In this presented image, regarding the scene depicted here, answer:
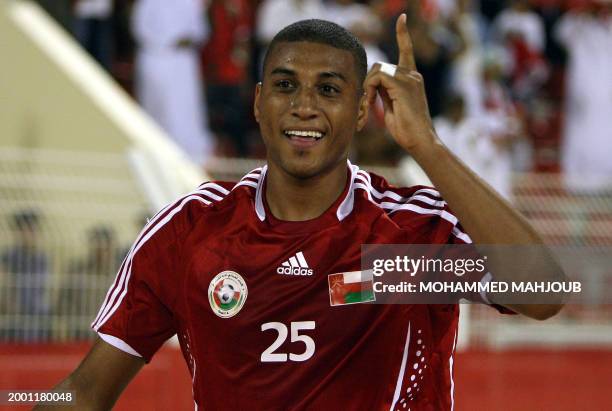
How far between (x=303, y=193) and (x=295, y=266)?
0.22m

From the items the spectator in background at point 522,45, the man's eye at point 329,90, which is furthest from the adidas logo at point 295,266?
the spectator in background at point 522,45

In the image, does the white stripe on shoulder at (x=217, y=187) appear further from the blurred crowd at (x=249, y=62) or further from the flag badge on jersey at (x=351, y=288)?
the blurred crowd at (x=249, y=62)

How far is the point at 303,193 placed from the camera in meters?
3.70

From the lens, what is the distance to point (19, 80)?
419 inches

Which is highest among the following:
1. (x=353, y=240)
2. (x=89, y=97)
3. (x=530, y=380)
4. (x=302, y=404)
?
(x=89, y=97)

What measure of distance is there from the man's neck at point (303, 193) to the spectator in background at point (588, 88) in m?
10.9

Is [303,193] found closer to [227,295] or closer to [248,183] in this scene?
[248,183]

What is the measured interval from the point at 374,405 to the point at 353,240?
0.44 metres

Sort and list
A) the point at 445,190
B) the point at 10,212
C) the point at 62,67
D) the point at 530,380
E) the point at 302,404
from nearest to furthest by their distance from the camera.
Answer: the point at 445,190, the point at 302,404, the point at 10,212, the point at 530,380, the point at 62,67

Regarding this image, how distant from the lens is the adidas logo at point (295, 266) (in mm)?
3590

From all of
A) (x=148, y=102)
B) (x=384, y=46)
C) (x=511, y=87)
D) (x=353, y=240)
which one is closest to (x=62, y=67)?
(x=148, y=102)

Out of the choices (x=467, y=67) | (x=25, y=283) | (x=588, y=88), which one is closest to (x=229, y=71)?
(x=467, y=67)

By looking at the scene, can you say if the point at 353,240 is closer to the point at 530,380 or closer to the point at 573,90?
the point at 530,380

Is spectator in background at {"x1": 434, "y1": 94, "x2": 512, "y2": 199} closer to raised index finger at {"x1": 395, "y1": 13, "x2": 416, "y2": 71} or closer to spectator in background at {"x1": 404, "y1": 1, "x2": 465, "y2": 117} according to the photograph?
spectator in background at {"x1": 404, "y1": 1, "x2": 465, "y2": 117}
